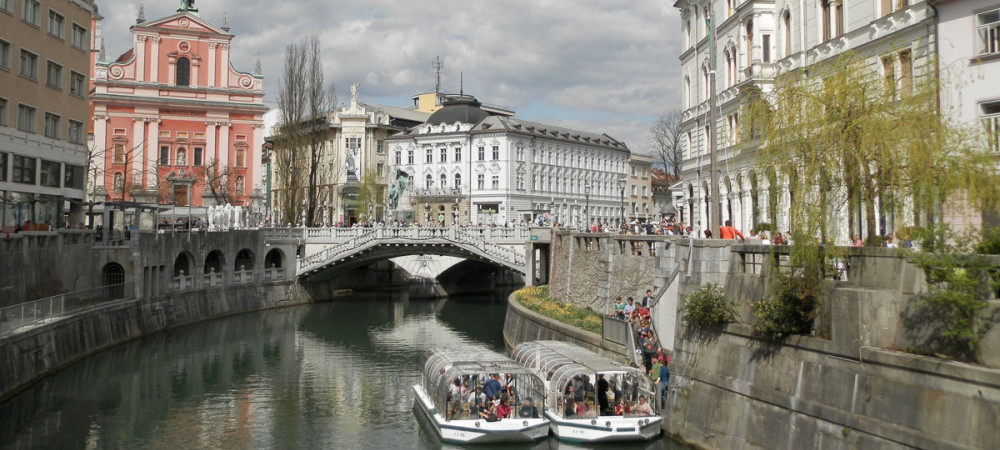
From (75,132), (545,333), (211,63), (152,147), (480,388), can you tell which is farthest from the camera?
(211,63)

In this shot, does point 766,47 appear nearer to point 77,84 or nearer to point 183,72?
point 77,84

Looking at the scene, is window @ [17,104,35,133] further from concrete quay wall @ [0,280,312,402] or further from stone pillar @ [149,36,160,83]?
stone pillar @ [149,36,160,83]

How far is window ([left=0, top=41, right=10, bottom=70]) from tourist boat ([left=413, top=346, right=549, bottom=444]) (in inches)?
1082

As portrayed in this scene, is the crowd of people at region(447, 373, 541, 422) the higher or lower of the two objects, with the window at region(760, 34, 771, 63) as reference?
lower

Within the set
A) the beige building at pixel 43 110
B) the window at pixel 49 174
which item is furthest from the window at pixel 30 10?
the window at pixel 49 174

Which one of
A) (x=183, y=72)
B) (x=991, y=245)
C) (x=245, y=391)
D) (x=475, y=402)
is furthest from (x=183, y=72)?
(x=991, y=245)

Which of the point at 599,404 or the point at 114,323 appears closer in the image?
the point at 599,404

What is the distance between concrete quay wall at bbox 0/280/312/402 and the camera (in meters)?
29.9

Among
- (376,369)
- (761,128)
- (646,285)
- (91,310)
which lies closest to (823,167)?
(761,128)

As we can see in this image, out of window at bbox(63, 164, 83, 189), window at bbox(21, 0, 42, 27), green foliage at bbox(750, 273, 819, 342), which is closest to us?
green foliage at bbox(750, 273, 819, 342)

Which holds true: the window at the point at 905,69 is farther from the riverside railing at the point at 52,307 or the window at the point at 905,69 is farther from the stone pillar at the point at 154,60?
the stone pillar at the point at 154,60

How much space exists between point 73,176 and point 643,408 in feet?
125

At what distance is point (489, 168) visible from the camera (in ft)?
332

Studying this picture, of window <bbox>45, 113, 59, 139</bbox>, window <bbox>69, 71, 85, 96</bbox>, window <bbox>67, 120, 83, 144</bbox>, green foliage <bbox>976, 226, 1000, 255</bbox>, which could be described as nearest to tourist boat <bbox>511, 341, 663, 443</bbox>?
green foliage <bbox>976, 226, 1000, 255</bbox>
